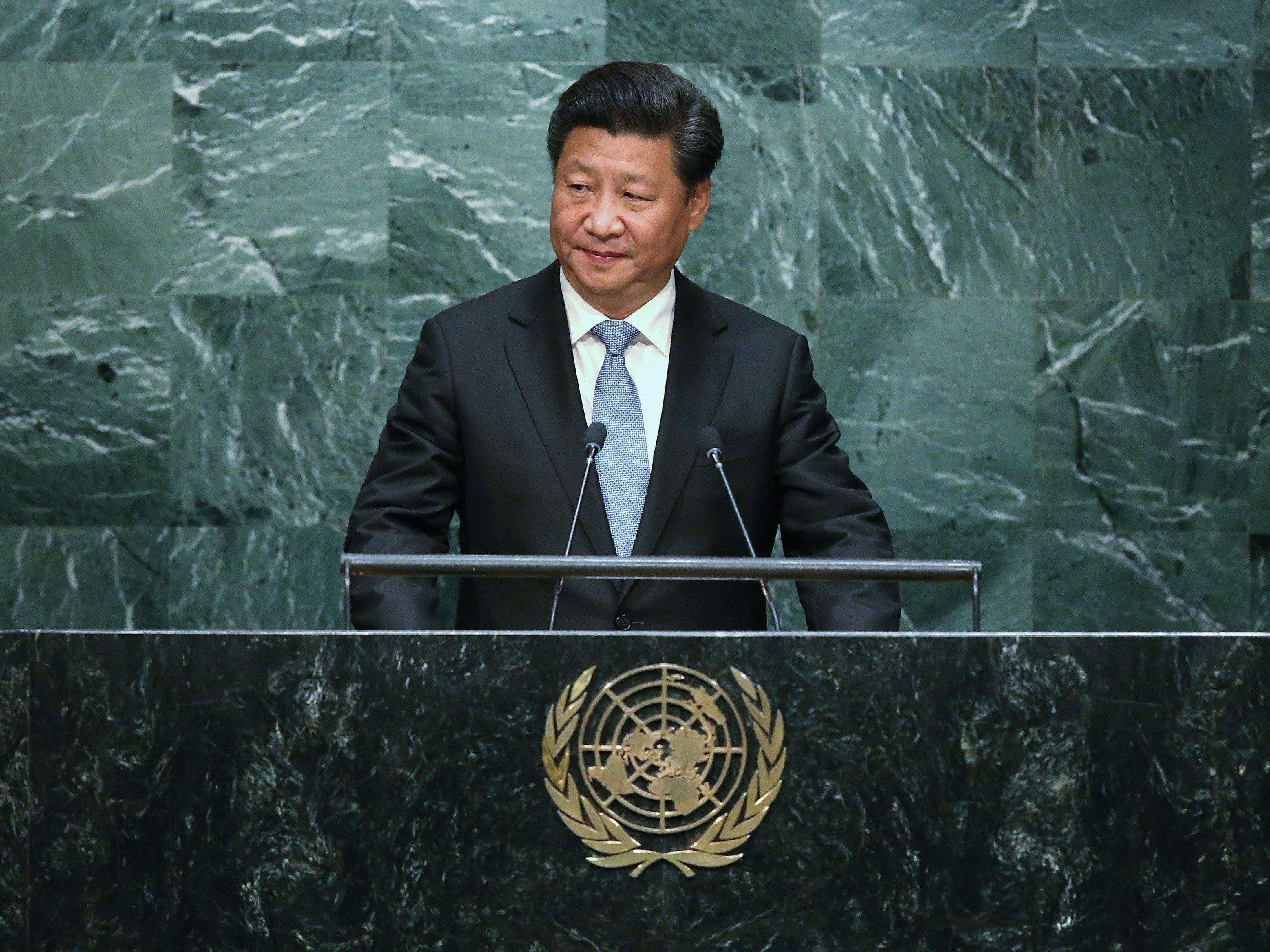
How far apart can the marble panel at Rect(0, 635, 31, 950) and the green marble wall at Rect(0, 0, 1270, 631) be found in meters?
2.62

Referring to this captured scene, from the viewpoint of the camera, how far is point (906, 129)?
4496 millimetres

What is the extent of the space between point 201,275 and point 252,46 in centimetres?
Result: 64

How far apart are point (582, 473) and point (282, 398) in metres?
1.77

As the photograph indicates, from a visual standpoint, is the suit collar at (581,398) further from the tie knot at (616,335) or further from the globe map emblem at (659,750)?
the globe map emblem at (659,750)

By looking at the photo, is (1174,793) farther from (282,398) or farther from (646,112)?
(282,398)

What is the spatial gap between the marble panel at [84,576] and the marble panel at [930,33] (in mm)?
2324

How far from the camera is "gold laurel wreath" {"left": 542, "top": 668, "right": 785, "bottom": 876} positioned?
186 centimetres

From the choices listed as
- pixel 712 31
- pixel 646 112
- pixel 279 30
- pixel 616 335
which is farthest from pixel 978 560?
pixel 279 30

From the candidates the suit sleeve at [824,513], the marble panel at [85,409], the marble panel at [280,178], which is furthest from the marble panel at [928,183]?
the marble panel at [85,409]

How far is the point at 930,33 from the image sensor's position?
14.8 ft

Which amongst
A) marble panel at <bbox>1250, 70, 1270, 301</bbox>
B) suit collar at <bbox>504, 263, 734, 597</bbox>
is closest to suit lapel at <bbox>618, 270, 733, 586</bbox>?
suit collar at <bbox>504, 263, 734, 597</bbox>

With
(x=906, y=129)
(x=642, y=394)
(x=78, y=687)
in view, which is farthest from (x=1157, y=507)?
(x=78, y=687)

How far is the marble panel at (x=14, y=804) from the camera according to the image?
184cm

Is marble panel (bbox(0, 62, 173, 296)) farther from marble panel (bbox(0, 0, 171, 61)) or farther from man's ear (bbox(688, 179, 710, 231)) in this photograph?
man's ear (bbox(688, 179, 710, 231))
